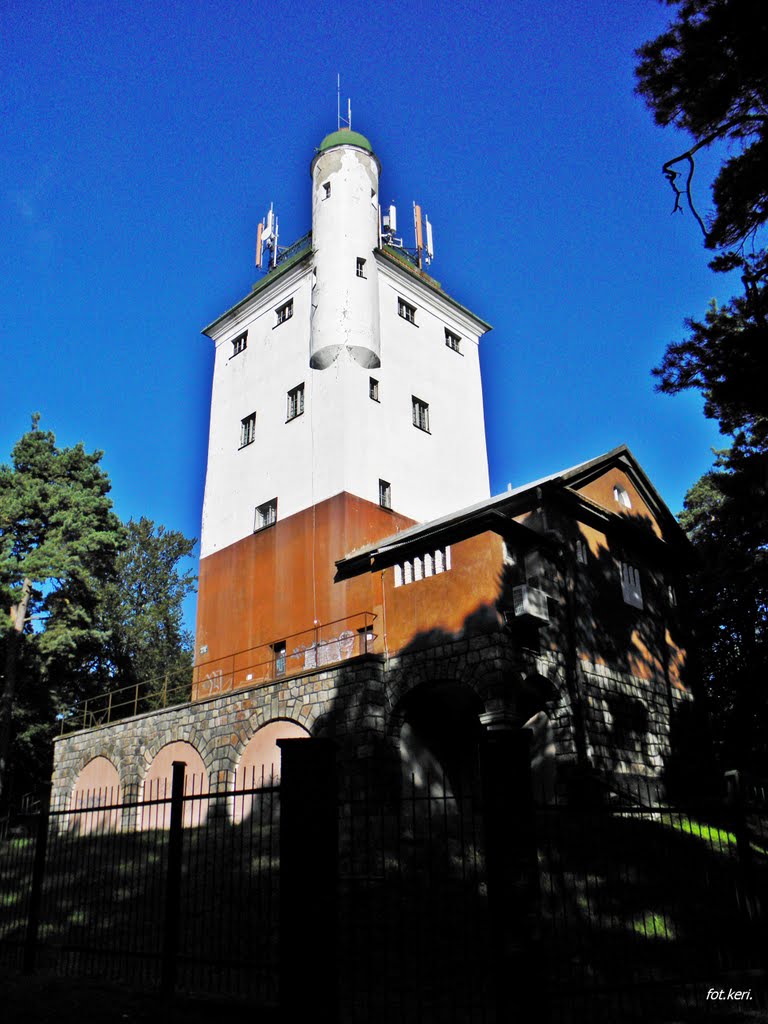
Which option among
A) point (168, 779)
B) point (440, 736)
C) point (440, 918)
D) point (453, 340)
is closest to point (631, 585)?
point (440, 736)

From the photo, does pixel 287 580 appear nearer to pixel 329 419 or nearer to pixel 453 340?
pixel 329 419

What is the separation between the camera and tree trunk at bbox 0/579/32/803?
26.8 metres

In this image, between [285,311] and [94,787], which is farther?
[285,311]

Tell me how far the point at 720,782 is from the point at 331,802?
16.8m

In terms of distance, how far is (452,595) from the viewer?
57.2ft

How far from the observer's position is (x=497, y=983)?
5973 millimetres

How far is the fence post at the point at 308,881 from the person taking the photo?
21.1 feet

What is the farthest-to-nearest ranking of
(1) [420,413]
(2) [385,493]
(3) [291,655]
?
(1) [420,413] → (2) [385,493] → (3) [291,655]

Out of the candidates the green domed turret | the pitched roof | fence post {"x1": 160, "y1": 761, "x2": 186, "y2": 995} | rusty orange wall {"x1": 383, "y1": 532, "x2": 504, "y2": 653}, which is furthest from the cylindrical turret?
fence post {"x1": 160, "y1": 761, "x2": 186, "y2": 995}

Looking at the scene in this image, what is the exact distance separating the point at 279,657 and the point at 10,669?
10576 millimetres

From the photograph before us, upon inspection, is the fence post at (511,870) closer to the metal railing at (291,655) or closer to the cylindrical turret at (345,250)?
the metal railing at (291,655)

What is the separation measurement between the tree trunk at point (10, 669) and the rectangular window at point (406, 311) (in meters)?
15.5

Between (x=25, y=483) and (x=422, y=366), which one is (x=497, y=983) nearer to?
(x=422, y=366)

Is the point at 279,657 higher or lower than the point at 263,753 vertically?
higher
